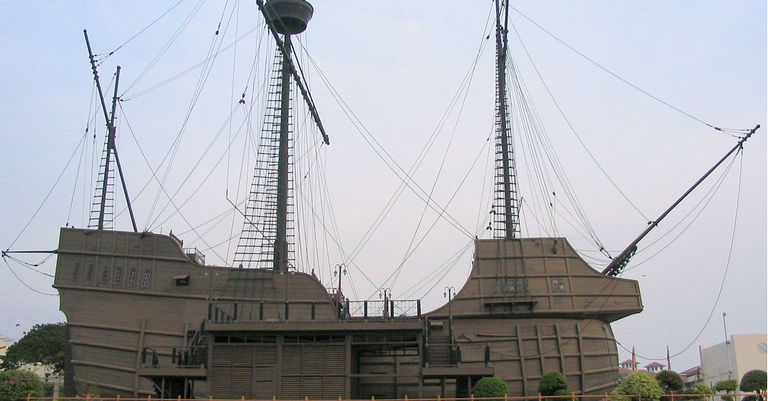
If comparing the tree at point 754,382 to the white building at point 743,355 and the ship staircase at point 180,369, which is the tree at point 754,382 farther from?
the ship staircase at point 180,369

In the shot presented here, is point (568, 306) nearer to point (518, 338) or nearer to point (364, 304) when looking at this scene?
point (518, 338)

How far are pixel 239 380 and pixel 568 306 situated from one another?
12.8 metres

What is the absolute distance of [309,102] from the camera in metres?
32.9

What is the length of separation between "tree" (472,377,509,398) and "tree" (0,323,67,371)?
139 ft

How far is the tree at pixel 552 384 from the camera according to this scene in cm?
2450

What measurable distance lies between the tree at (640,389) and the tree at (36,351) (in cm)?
4577

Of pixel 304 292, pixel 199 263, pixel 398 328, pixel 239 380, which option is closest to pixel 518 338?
pixel 398 328

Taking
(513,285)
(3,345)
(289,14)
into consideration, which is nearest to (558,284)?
(513,285)

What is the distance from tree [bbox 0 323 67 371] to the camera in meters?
53.8

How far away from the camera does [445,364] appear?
2353 cm

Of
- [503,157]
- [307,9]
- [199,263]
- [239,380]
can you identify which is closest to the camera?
[239,380]

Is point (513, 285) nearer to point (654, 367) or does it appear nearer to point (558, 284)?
point (558, 284)

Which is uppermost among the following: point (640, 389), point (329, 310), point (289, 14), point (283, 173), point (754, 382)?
point (289, 14)

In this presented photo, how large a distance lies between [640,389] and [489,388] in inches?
173
